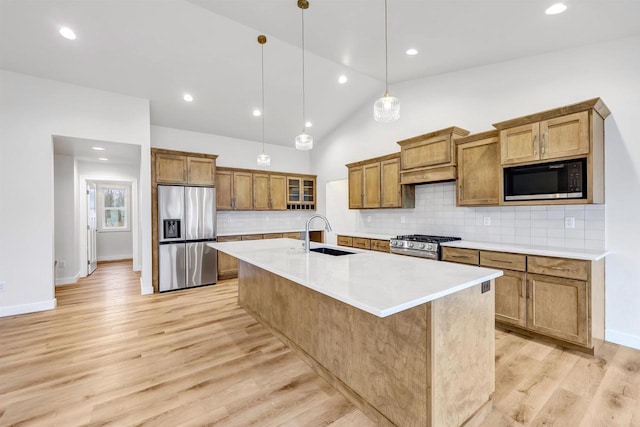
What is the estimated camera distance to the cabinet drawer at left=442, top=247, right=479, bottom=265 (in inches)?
126

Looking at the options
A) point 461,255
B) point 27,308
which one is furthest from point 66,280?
point 461,255

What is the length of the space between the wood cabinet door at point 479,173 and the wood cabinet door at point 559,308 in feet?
3.27

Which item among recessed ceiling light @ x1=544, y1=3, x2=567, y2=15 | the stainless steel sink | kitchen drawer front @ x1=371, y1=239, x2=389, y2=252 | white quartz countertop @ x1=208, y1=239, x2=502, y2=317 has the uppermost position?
recessed ceiling light @ x1=544, y1=3, x2=567, y2=15

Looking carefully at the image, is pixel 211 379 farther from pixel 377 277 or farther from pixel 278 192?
pixel 278 192

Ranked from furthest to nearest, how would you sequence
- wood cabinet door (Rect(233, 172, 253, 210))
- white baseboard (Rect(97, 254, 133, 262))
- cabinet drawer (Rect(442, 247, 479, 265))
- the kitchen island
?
white baseboard (Rect(97, 254, 133, 262)) < wood cabinet door (Rect(233, 172, 253, 210)) < cabinet drawer (Rect(442, 247, 479, 265)) < the kitchen island

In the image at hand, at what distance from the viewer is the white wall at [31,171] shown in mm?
3477

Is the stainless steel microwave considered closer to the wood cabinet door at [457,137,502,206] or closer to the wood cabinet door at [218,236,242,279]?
the wood cabinet door at [457,137,502,206]

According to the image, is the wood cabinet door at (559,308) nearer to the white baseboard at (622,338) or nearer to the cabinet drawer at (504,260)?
the cabinet drawer at (504,260)

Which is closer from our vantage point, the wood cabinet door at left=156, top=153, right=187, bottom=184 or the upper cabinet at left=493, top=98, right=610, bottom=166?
the upper cabinet at left=493, top=98, right=610, bottom=166

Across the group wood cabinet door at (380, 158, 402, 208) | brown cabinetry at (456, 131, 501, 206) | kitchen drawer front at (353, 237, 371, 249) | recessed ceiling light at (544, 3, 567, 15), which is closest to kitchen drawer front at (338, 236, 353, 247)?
kitchen drawer front at (353, 237, 371, 249)

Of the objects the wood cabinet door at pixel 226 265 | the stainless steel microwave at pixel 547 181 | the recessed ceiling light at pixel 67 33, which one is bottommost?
the wood cabinet door at pixel 226 265

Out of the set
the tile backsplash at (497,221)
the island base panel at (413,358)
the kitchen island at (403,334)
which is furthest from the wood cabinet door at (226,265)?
the island base panel at (413,358)

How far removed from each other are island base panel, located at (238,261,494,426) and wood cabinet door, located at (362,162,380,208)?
292 cm

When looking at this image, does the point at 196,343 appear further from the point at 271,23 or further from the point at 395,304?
the point at 271,23
